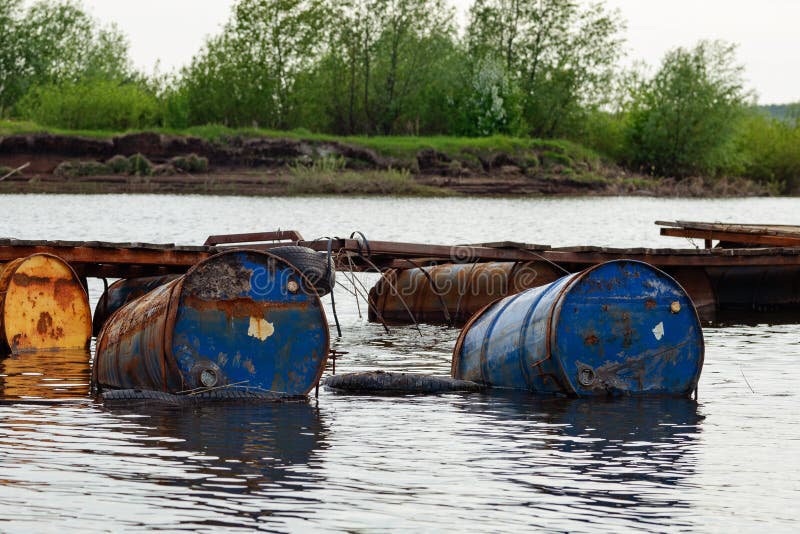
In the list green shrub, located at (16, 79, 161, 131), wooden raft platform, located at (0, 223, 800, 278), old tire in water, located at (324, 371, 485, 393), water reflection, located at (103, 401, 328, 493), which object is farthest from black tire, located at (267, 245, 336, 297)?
green shrub, located at (16, 79, 161, 131)

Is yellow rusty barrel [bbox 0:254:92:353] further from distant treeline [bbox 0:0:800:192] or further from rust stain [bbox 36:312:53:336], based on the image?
distant treeline [bbox 0:0:800:192]

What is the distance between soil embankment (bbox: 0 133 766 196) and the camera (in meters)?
72.6

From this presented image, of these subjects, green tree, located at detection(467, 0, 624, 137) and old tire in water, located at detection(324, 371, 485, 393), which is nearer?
old tire in water, located at detection(324, 371, 485, 393)

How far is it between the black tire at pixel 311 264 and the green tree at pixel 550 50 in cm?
8447

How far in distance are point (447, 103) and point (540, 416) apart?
82656 millimetres

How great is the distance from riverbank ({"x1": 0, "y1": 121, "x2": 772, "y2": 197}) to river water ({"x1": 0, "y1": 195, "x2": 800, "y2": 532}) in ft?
189

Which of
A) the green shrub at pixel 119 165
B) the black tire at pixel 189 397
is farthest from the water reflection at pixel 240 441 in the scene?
the green shrub at pixel 119 165

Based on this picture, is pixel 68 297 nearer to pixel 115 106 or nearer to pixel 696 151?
pixel 115 106

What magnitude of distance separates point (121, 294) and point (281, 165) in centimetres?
5978

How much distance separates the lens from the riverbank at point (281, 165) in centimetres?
7269

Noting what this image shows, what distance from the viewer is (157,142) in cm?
7562

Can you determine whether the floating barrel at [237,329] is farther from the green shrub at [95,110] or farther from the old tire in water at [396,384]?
the green shrub at [95,110]

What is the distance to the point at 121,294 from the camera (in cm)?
1861

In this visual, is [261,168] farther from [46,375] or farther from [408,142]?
[46,375]
